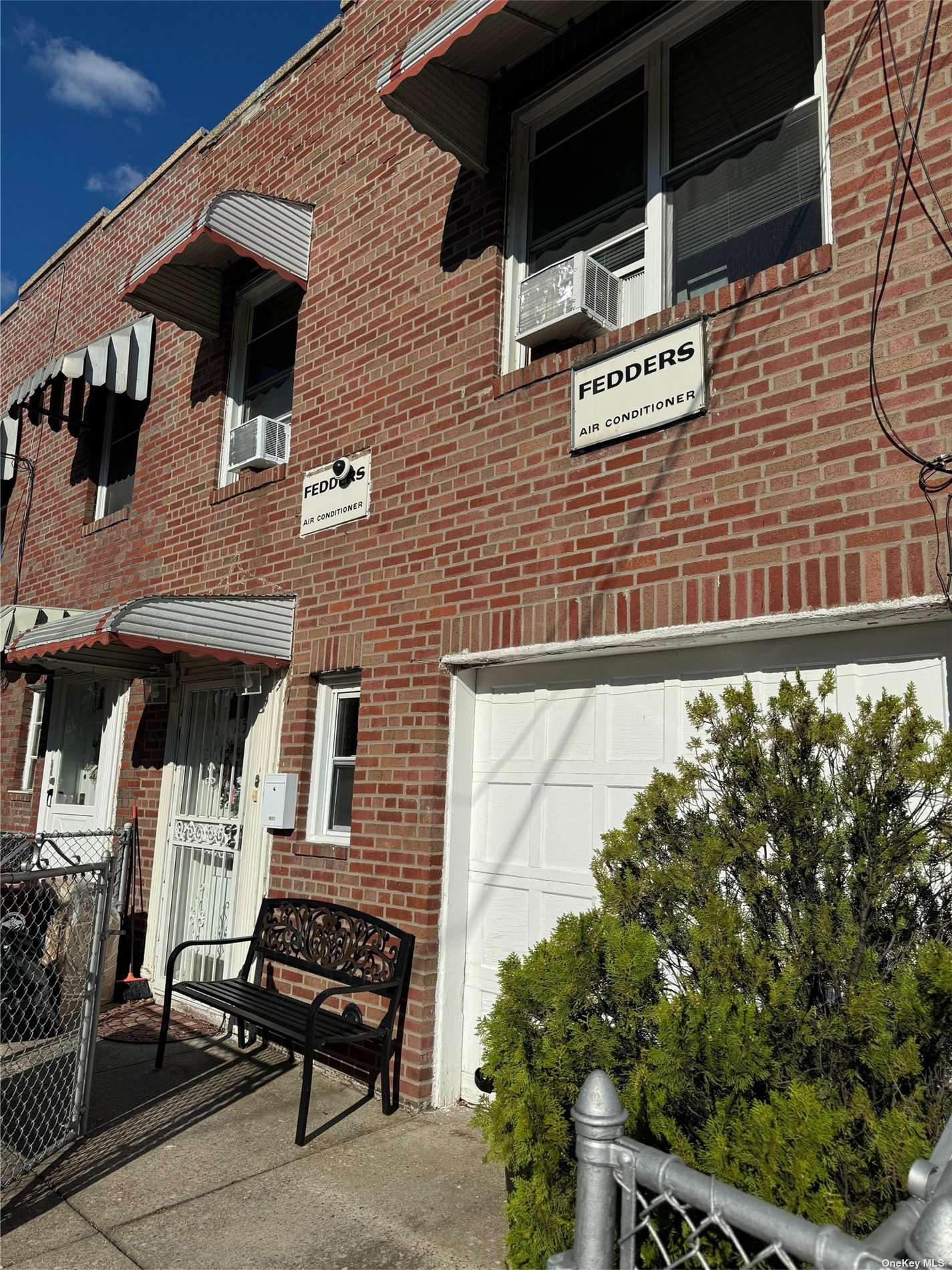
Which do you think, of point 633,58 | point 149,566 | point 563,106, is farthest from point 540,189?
point 149,566

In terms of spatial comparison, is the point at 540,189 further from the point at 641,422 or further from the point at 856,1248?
the point at 856,1248

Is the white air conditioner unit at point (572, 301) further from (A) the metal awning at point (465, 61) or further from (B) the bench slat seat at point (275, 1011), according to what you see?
(B) the bench slat seat at point (275, 1011)

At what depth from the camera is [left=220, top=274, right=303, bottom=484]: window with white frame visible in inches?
305

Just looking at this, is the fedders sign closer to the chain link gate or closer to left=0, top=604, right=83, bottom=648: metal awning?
the chain link gate

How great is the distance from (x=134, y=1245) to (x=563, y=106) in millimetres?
6223

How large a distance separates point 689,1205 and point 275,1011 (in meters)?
3.43

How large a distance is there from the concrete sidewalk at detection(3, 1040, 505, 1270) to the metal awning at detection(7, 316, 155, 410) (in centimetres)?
632

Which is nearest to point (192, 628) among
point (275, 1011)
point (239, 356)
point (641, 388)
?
point (275, 1011)

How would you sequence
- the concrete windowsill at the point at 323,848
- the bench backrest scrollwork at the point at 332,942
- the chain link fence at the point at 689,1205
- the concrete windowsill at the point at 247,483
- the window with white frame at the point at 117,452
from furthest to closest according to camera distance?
the window with white frame at the point at 117,452 < the concrete windowsill at the point at 247,483 < the concrete windowsill at the point at 323,848 < the bench backrest scrollwork at the point at 332,942 < the chain link fence at the point at 689,1205

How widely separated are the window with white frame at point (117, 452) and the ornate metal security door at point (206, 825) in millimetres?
3066

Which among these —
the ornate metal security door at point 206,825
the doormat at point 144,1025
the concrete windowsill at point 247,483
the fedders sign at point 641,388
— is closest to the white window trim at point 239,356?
the concrete windowsill at point 247,483

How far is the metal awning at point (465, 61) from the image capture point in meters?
5.12

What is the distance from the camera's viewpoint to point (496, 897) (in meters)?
5.20

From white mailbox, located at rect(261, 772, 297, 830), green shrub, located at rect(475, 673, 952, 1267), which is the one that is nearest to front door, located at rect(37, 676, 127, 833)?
white mailbox, located at rect(261, 772, 297, 830)
